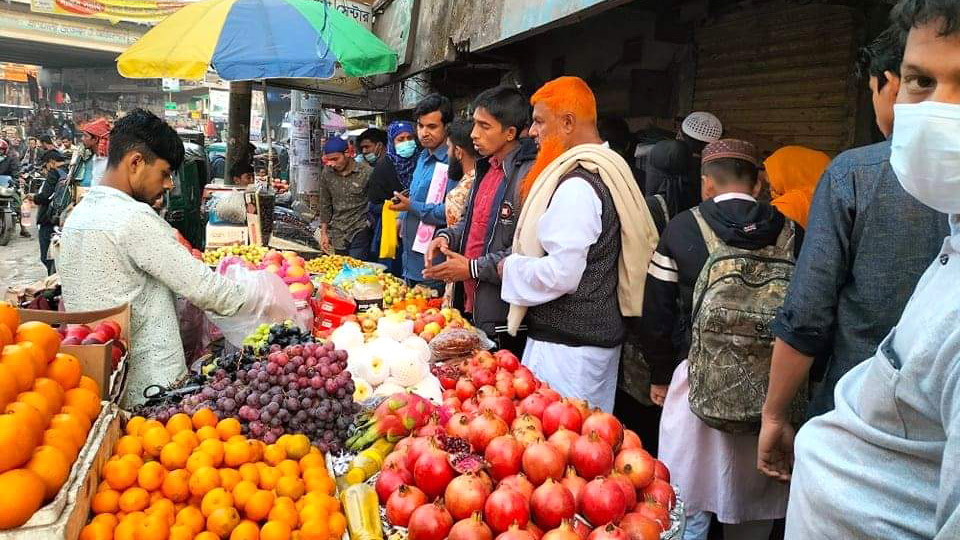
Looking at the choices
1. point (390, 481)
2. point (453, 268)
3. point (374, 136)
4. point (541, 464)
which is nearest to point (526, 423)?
point (541, 464)

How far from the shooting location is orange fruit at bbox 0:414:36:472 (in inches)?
59.3

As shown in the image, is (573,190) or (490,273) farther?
(490,273)

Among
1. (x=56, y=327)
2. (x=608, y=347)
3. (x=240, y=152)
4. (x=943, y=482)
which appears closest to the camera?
(x=943, y=482)

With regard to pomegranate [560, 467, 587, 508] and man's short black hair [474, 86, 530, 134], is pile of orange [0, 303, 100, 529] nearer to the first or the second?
pomegranate [560, 467, 587, 508]

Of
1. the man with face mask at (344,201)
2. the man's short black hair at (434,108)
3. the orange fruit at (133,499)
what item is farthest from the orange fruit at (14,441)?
the man with face mask at (344,201)

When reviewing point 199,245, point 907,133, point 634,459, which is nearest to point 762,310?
→ point 634,459

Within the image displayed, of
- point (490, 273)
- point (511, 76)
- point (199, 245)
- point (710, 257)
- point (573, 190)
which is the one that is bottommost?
point (199, 245)

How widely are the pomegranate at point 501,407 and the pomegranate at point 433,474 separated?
35 centimetres

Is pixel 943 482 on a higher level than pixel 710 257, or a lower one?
lower

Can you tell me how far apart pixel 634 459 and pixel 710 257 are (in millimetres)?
899

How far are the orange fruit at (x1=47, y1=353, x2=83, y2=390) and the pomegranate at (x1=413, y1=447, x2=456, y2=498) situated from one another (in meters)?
1.08

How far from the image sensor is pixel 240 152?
866 cm

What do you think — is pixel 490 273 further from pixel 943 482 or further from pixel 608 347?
pixel 943 482

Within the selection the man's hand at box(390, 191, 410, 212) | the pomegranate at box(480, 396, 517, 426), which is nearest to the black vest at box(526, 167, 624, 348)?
the pomegranate at box(480, 396, 517, 426)
